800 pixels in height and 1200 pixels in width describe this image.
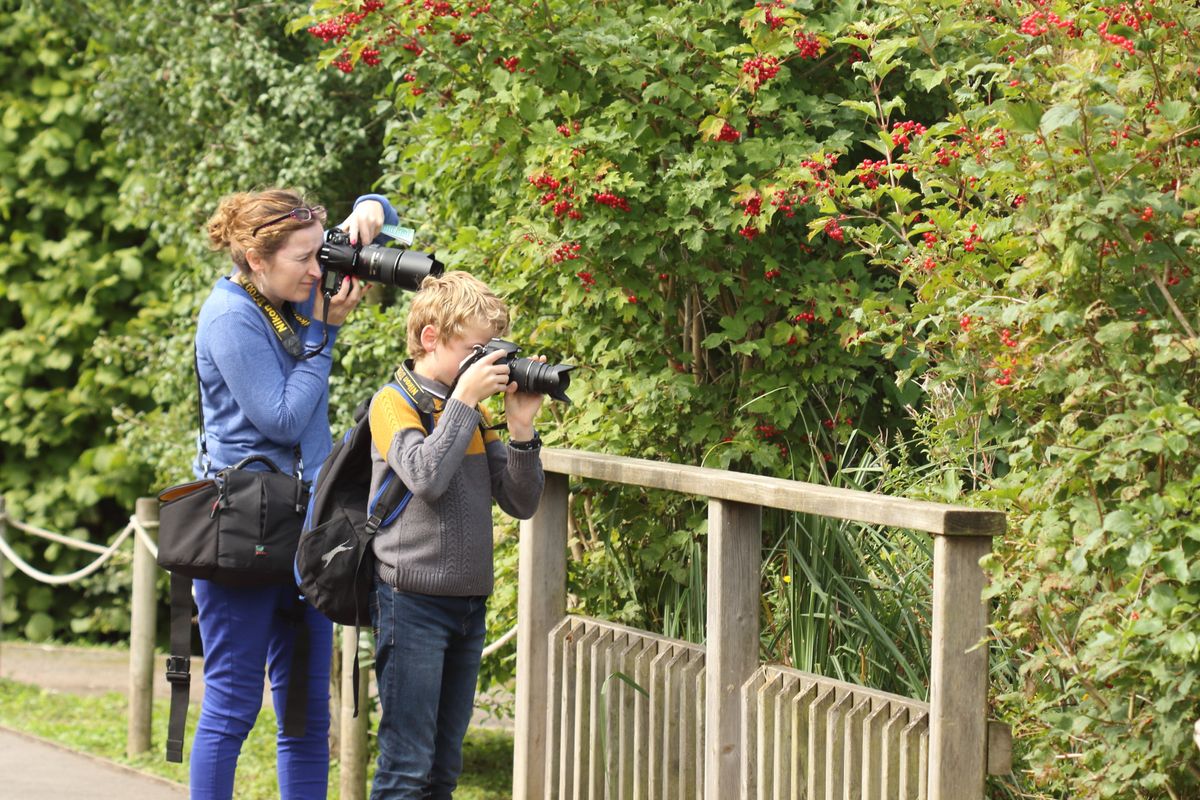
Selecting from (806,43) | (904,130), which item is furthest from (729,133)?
(904,130)

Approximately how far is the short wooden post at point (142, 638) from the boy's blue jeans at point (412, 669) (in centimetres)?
299

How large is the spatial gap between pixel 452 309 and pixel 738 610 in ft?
3.08

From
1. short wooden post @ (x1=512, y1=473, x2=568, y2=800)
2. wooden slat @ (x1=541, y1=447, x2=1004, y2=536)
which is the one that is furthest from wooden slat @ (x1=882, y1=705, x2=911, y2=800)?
short wooden post @ (x1=512, y1=473, x2=568, y2=800)

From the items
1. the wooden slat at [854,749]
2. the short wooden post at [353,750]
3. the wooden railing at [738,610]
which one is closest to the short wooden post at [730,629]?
the wooden railing at [738,610]

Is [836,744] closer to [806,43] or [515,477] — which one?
[515,477]

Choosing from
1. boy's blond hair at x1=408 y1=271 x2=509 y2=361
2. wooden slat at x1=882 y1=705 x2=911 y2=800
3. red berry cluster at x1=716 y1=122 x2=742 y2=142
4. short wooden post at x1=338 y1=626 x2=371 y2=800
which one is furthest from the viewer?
short wooden post at x1=338 y1=626 x2=371 y2=800

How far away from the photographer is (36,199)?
8.51 metres

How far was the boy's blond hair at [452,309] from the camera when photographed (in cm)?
357

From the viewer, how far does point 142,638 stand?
646 centimetres

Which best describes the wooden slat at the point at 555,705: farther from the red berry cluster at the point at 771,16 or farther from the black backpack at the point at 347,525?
the red berry cluster at the point at 771,16

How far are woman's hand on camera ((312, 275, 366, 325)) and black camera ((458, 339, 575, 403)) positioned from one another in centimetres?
63

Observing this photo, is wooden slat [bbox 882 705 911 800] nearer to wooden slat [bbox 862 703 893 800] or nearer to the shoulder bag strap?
wooden slat [bbox 862 703 893 800]

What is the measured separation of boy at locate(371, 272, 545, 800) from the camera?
11.4 ft

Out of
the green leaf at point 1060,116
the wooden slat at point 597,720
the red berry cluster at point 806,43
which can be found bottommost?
the wooden slat at point 597,720
